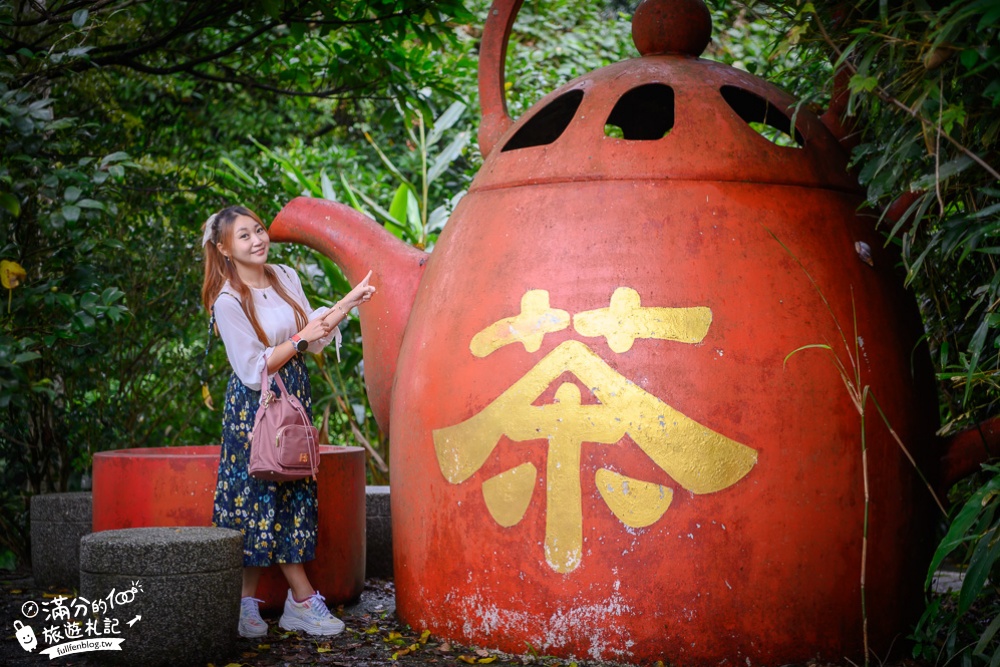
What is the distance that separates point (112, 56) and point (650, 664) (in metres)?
3.41

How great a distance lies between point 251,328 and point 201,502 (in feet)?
2.71

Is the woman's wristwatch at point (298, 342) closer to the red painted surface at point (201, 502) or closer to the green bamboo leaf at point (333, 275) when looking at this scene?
the red painted surface at point (201, 502)

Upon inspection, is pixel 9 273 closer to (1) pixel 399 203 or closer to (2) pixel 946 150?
(2) pixel 946 150

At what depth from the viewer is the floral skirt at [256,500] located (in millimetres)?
3805

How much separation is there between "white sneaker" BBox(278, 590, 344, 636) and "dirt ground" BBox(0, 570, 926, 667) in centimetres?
4

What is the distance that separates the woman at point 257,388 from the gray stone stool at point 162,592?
454 mm

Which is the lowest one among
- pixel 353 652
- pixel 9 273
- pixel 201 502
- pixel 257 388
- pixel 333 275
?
pixel 353 652

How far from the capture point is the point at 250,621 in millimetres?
3736

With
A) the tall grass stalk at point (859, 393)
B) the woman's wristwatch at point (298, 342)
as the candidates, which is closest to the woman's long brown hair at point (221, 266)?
the woman's wristwatch at point (298, 342)

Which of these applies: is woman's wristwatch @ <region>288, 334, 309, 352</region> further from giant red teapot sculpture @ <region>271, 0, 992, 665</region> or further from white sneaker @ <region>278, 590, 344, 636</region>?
white sneaker @ <region>278, 590, 344, 636</region>

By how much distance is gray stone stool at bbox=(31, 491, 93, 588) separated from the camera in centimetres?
463

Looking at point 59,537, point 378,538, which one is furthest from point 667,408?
point 59,537

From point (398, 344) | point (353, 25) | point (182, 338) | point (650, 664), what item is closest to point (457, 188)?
point (182, 338)
